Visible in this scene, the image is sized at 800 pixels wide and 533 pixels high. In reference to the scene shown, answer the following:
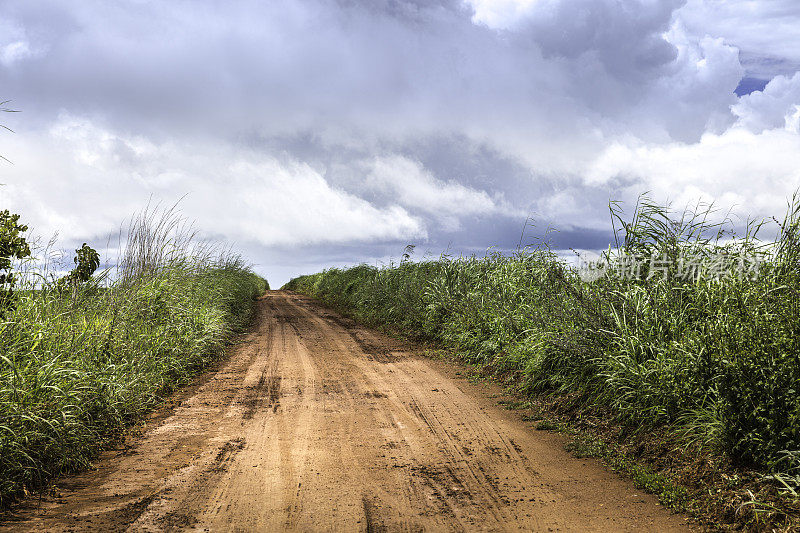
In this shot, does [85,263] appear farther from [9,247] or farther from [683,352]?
[683,352]

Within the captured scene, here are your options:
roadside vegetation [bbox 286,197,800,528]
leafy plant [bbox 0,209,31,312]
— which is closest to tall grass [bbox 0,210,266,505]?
leafy plant [bbox 0,209,31,312]

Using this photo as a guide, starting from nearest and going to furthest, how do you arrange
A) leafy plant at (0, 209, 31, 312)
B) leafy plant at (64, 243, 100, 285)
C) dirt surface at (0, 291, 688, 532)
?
dirt surface at (0, 291, 688, 532)
leafy plant at (0, 209, 31, 312)
leafy plant at (64, 243, 100, 285)

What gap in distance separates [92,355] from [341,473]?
11.0 ft

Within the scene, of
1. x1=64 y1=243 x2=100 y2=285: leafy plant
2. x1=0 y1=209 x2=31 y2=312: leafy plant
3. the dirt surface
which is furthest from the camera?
x1=64 y1=243 x2=100 y2=285: leafy plant

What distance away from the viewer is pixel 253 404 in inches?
250

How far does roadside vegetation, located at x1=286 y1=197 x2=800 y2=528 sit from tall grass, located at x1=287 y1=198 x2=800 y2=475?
0.04 feet

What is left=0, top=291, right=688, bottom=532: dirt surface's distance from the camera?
3535 millimetres

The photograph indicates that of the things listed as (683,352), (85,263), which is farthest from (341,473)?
(85,263)

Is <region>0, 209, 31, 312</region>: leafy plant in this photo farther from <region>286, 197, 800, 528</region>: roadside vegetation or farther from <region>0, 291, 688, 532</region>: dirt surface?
<region>286, 197, 800, 528</region>: roadside vegetation

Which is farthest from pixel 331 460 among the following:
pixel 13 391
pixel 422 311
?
pixel 422 311

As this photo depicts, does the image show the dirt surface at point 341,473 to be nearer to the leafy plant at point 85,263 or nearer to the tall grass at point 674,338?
the tall grass at point 674,338

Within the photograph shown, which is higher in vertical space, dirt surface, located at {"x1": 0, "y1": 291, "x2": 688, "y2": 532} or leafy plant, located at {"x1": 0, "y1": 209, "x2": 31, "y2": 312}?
leafy plant, located at {"x1": 0, "y1": 209, "x2": 31, "y2": 312}

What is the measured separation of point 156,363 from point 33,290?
1739 millimetres

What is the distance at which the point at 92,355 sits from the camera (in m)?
5.73
